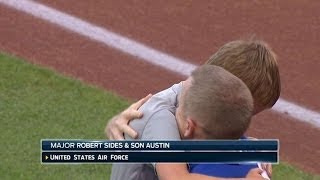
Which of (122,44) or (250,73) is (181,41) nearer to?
(122,44)

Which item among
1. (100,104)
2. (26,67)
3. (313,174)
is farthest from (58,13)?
(313,174)

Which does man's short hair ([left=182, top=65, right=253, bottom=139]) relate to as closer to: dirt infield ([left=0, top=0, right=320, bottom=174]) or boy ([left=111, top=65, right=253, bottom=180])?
boy ([left=111, top=65, right=253, bottom=180])

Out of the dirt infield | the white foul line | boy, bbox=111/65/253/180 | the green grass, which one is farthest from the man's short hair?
the white foul line

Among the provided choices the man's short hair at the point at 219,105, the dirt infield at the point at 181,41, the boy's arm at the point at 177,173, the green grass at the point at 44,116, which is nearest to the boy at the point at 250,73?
the boy's arm at the point at 177,173

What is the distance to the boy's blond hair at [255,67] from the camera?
2.67 metres

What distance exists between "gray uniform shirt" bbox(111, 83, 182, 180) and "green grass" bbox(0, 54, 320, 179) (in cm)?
276

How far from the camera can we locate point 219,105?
7.46 feet

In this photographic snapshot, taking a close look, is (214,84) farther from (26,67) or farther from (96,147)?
(26,67)

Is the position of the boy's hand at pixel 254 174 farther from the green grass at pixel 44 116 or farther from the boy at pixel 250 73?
the green grass at pixel 44 116

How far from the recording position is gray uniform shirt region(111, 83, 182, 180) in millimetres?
2523

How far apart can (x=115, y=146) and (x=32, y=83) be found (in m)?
4.68

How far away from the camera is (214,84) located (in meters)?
2.31

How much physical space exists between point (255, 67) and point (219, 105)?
1.53 ft

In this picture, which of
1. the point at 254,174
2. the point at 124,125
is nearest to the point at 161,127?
the point at 124,125
